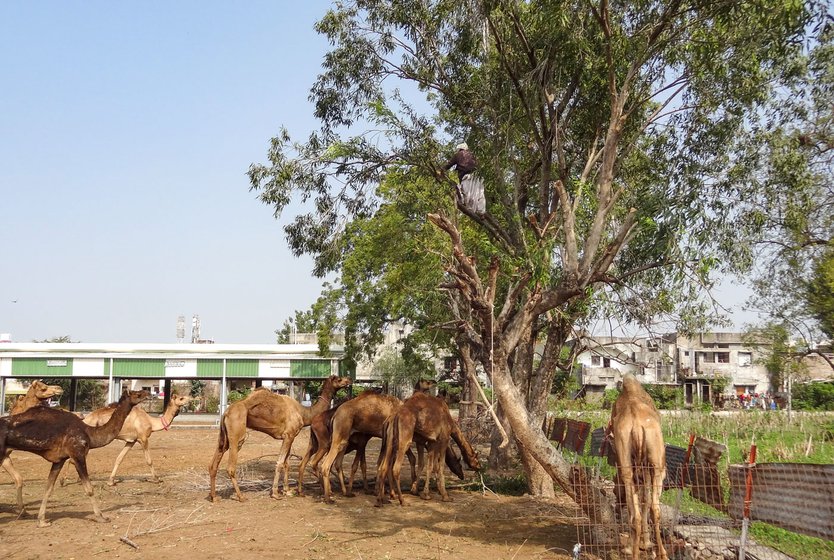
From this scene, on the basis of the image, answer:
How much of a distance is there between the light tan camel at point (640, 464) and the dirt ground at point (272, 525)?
4.25ft

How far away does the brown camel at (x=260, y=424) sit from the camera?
41.7ft

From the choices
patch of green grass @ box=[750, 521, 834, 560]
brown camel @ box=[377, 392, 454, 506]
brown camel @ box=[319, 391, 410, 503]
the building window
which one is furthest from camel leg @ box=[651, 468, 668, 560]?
the building window

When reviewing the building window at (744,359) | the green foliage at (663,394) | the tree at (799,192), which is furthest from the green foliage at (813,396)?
the tree at (799,192)

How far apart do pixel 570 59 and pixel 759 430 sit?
14.6 metres

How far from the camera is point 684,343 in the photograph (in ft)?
213

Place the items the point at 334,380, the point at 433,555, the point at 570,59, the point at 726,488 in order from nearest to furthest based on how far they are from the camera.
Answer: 1. the point at 433,555
2. the point at 726,488
3. the point at 570,59
4. the point at 334,380

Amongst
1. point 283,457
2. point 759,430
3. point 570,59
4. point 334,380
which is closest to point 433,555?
point 283,457

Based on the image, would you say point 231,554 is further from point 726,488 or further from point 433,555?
point 726,488

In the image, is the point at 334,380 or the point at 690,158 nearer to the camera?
the point at 690,158

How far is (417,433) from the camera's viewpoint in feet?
42.7

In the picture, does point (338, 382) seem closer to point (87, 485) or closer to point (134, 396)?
point (134, 396)

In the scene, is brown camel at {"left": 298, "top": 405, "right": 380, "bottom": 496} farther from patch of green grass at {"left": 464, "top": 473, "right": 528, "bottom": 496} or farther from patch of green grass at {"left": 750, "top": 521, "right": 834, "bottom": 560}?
patch of green grass at {"left": 750, "top": 521, "right": 834, "bottom": 560}

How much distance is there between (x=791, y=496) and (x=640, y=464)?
1.60 m

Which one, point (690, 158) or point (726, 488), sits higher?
point (690, 158)
